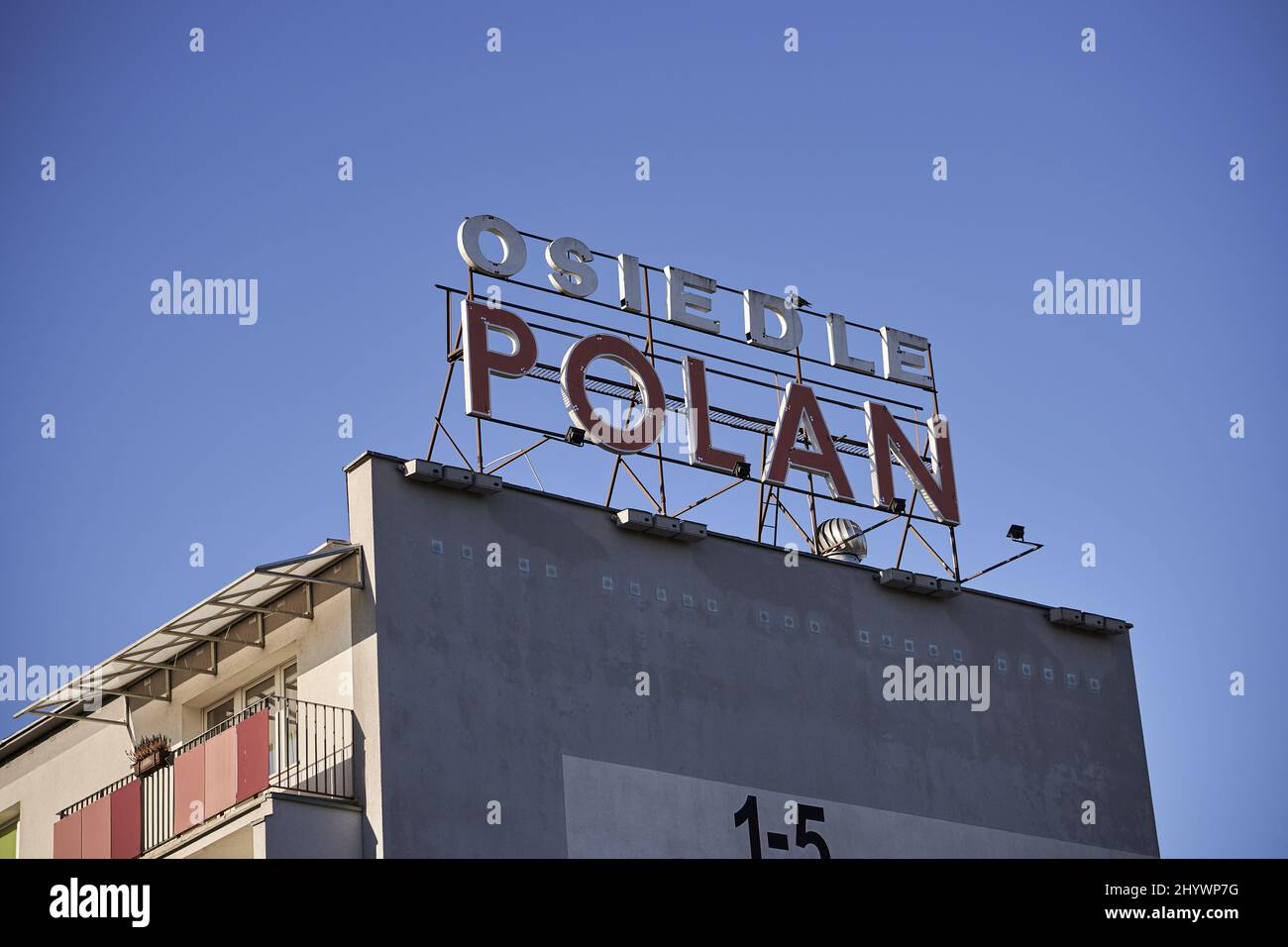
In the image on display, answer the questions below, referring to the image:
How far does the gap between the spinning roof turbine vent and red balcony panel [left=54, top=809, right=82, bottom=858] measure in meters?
15.1

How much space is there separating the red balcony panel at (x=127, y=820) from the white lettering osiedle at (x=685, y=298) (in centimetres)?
1146

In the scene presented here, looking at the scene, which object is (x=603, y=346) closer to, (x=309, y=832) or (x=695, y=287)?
(x=695, y=287)

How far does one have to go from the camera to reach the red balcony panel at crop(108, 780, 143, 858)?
112 feet

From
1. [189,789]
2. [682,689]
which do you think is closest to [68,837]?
[189,789]

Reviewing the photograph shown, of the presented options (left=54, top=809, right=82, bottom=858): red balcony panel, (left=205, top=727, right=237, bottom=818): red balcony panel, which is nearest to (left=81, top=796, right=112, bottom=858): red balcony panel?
(left=54, top=809, right=82, bottom=858): red balcony panel

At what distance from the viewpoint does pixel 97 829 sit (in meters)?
34.9

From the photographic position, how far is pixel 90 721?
131ft

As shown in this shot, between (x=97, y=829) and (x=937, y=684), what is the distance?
15.8 m

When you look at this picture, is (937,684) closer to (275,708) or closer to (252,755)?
(275,708)

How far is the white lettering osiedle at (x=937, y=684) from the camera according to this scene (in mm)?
39125

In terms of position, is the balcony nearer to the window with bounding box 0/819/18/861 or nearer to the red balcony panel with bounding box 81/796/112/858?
the red balcony panel with bounding box 81/796/112/858

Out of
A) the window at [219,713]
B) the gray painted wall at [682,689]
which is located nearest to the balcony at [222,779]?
the gray painted wall at [682,689]
